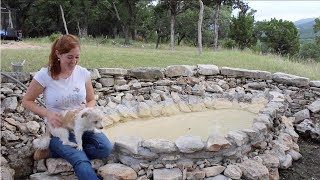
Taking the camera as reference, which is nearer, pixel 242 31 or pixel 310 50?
pixel 242 31

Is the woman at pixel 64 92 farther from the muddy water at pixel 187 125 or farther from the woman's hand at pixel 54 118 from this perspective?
the muddy water at pixel 187 125

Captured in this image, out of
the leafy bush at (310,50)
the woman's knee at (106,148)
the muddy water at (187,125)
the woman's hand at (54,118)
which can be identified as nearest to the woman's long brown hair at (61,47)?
the woman's hand at (54,118)

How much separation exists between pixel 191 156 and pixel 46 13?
25087 millimetres

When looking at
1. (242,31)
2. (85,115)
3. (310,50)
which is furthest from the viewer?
(310,50)

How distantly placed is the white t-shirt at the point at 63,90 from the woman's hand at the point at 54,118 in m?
0.12

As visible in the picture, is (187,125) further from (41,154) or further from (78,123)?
(78,123)

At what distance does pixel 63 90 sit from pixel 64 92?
0.06 feet

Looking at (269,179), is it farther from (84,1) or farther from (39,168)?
(84,1)

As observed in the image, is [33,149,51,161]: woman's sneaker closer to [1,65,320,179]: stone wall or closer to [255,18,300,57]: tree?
[1,65,320,179]: stone wall

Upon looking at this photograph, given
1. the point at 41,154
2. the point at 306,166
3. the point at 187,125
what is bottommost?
the point at 306,166

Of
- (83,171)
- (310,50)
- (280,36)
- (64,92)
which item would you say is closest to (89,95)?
(64,92)

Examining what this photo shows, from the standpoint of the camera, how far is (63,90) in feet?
10.4

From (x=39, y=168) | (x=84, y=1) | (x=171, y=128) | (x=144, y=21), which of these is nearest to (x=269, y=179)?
(x=171, y=128)

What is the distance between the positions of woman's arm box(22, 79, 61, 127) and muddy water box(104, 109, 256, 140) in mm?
1788
